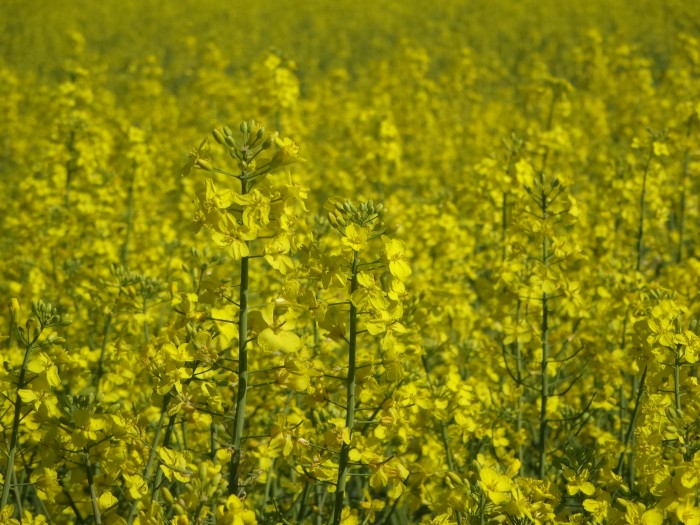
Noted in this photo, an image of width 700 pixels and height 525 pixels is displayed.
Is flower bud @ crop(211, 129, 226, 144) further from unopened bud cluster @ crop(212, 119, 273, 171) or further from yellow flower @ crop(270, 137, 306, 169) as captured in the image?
yellow flower @ crop(270, 137, 306, 169)

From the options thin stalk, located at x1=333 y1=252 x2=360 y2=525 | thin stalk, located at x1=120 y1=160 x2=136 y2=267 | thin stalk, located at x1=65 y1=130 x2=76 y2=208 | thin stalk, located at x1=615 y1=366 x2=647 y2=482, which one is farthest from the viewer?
thin stalk, located at x1=65 y1=130 x2=76 y2=208

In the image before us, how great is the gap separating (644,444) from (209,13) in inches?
1147

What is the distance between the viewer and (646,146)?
5246 millimetres

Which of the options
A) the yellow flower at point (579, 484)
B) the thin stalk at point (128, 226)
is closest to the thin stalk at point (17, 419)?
the yellow flower at point (579, 484)

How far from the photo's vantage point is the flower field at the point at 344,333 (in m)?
2.46

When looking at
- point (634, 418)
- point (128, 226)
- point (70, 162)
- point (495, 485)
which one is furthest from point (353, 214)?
point (70, 162)

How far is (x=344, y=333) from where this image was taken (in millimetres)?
2566

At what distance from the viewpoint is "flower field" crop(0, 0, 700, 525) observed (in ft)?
8.06

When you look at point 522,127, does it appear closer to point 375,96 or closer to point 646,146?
point 375,96

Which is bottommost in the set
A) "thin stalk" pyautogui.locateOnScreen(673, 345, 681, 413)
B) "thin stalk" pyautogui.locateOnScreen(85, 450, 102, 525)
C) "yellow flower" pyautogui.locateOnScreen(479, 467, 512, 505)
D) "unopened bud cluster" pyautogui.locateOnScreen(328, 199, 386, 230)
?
"thin stalk" pyautogui.locateOnScreen(85, 450, 102, 525)

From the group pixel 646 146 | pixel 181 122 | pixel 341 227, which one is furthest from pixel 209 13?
pixel 341 227

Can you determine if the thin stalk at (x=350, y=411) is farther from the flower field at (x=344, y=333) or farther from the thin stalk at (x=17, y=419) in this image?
the thin stalk at (x=17, y=419)

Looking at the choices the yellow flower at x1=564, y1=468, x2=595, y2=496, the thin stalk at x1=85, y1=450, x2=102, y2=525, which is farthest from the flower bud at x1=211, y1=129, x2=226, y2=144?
the yellow flower at x1=564, y1=468, x2=595, y2=496

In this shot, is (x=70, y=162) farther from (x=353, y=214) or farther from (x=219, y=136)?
(x=353, y=214)
